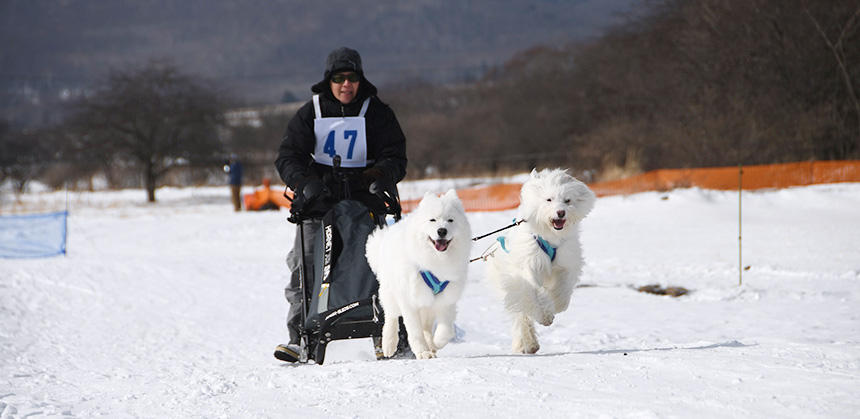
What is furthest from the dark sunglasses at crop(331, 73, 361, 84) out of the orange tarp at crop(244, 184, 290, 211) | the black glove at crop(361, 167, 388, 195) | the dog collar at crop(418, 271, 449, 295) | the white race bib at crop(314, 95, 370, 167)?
the orange tarp at crop(244, 184, 290, 211)

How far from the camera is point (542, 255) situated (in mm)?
4902

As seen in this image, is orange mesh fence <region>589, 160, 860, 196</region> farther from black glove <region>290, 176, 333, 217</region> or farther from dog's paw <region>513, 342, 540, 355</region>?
black glove <region>290, 176, 333, 217</region>

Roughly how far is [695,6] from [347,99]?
21228 mm

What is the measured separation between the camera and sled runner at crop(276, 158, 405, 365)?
4680 mm

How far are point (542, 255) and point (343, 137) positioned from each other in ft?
5.50

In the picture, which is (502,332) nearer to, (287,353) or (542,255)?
(542,255)

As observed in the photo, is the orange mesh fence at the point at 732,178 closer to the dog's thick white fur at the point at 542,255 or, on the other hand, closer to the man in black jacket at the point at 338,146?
the man in black jacket at the point at 338,146

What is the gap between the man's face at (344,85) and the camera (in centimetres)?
506

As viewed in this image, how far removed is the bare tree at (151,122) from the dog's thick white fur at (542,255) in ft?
89.5

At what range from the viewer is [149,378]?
17.6 ft

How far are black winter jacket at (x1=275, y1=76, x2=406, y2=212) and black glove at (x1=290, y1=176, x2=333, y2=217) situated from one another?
162 millimetres

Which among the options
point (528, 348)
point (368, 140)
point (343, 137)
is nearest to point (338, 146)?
point (343, 137)

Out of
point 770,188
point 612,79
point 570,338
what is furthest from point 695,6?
point 570,338

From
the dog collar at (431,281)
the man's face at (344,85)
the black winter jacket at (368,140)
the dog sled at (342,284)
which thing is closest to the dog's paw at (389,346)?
the dog sled at (342,284)
